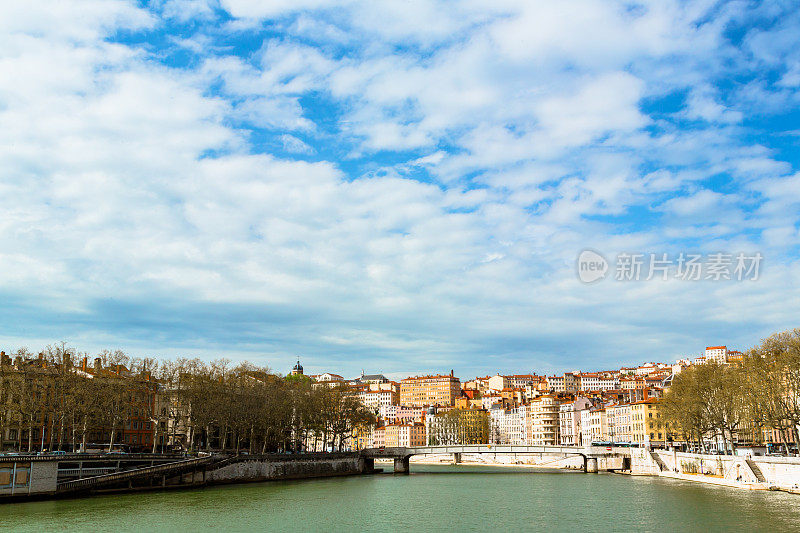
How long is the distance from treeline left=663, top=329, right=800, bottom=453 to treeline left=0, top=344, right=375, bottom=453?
45497 millimetres

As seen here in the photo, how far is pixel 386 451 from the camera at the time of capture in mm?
109375

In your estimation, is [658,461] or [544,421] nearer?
[658,461]

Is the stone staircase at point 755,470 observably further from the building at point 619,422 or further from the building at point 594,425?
the building at point 594,425

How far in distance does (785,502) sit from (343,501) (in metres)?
34.0

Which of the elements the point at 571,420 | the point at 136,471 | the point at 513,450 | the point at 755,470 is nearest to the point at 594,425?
the point at 571,420

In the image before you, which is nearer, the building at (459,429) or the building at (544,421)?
the building at (459,429)

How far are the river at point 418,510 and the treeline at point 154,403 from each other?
42.5ft

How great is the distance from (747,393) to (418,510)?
40364 millimetres

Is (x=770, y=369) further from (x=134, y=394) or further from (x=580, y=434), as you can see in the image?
(x=580, y=434)

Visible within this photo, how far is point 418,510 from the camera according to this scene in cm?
5678

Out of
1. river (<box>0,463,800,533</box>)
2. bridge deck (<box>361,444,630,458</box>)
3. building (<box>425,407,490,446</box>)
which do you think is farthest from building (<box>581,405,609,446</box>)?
river (<box>0,463,800,533</box>)

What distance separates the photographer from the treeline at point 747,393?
236ft

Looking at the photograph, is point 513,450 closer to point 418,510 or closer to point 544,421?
point 418,510

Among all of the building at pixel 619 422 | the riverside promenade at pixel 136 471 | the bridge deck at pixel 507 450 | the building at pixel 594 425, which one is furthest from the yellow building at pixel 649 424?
the riverside promenade at pixel 136 471
